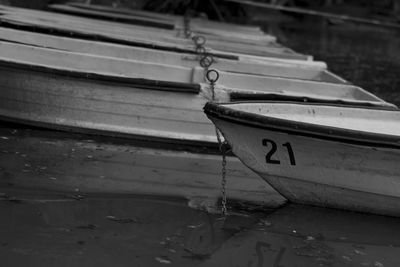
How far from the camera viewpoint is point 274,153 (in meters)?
6.19

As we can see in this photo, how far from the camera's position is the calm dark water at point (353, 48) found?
49.1 feet

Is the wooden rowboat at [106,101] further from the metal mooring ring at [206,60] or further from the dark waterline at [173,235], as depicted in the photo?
the dark waterline at [173,235]

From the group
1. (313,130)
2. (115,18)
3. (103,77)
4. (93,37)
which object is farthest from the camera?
(115,18)

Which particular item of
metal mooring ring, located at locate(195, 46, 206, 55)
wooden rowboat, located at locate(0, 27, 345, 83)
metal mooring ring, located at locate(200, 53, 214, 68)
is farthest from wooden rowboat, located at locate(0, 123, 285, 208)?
metal mooring ring, located at locate(195, 46, 206, 55)

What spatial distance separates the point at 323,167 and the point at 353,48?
1682 centimetres

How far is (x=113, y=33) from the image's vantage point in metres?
12.0

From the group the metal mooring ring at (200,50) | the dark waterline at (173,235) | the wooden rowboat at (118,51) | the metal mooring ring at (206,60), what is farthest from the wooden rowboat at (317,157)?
the metal mooring ring at (200,50)

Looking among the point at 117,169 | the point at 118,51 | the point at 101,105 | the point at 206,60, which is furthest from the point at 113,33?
the point at 117,169

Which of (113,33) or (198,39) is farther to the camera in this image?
(198,39)

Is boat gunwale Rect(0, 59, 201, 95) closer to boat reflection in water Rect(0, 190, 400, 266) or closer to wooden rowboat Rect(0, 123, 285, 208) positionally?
wooden rowboat Rect(0, 123, 285, 208)

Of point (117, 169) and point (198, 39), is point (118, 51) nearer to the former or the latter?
point (198, 39)

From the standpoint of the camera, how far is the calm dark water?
14953mm

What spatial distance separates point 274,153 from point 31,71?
351cm

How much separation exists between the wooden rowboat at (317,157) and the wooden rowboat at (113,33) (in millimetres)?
4584
